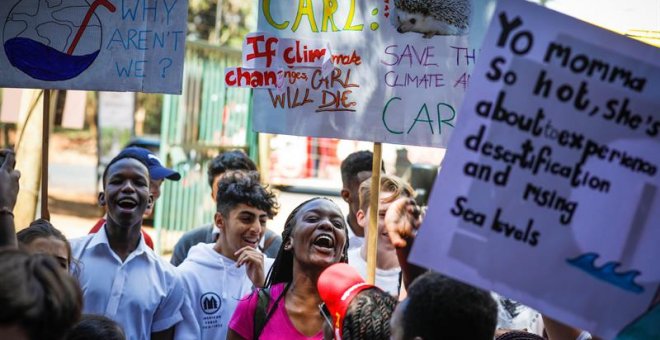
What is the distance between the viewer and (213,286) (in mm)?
4934

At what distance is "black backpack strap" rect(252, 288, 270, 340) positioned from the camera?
4051 millimetres

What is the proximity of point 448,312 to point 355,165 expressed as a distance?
3.64 meters

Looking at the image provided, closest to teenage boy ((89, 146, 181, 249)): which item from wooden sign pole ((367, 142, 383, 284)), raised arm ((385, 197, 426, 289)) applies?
wooden sign pole ((367, 142, 383, 284))

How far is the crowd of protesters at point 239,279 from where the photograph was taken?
8.57 ft

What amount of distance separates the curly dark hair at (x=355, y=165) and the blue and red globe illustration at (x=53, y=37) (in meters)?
2.14

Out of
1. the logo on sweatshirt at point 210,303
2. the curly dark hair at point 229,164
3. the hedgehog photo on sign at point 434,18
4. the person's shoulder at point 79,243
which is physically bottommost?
the logo on sweatshirt at point 210,303

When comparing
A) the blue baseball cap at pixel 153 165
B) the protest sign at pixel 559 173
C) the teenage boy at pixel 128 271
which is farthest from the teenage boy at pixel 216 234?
the protest sign at pixel 559 173

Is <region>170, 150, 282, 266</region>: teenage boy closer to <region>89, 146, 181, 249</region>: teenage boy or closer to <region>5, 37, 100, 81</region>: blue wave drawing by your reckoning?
<region>89, 146, 181, 249</region>: teenage boy

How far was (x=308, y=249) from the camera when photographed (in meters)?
4.25

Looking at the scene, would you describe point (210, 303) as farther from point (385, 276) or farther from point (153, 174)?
point (153, 174)

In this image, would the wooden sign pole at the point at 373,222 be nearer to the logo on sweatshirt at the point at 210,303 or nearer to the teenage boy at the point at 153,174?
the logo on sweatshirt at the point at 210,303

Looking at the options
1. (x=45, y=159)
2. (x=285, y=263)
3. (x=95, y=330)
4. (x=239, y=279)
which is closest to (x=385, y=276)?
(x=239, y=279)

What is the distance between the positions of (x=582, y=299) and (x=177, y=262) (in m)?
3.80

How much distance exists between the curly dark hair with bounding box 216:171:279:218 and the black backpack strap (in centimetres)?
110
